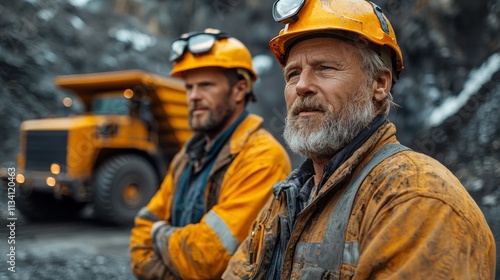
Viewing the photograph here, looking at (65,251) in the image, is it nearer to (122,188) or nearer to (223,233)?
(122,188)

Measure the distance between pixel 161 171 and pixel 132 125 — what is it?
3.46 feet

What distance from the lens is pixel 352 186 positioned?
1.47 m

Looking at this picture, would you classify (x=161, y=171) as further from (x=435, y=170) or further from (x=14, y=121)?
(x=435, y=170)

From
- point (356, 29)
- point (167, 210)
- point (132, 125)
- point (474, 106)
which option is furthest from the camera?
point (132, 125)

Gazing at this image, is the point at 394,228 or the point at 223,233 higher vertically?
the point at 394,228

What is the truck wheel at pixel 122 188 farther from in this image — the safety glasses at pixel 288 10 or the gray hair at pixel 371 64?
the gray hair at pixel 371 64

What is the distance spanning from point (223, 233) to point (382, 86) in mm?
1106

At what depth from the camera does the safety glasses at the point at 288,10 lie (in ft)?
5.69

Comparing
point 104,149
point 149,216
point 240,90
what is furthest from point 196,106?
point 104,149

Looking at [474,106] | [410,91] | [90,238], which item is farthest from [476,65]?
[90,238]

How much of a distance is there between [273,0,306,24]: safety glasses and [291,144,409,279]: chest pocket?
0.57 m

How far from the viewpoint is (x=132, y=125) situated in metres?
8.63

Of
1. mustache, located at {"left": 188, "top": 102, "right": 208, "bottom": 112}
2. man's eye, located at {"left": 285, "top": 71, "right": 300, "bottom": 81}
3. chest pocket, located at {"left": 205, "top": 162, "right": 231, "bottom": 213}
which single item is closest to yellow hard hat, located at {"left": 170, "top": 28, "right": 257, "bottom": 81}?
mustache, located at {"left": 188, "top": 102, "right": 208, "bottom": 112}

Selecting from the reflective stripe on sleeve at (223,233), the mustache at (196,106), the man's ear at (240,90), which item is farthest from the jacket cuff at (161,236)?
the man's ear at (240,90)
